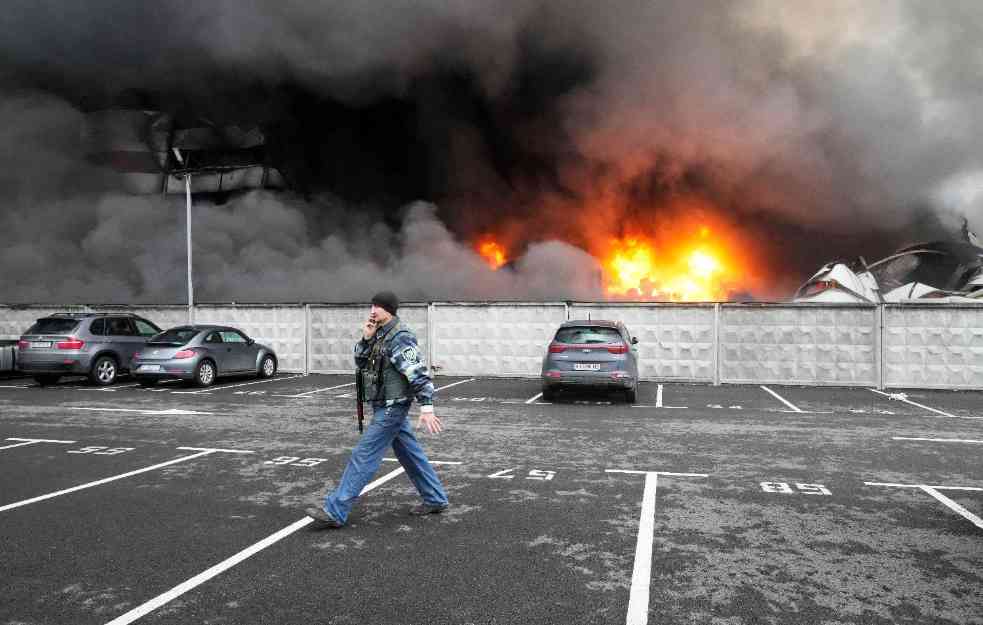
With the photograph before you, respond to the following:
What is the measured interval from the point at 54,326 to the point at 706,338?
54.0 ft

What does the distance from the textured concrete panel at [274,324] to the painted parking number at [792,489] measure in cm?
1607

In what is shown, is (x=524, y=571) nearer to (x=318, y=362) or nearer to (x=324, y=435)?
(x=324, y=435)

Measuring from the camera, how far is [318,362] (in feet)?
65.5

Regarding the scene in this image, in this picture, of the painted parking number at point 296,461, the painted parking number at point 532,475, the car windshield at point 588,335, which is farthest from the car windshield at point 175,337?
the painted parking number at point 532,475

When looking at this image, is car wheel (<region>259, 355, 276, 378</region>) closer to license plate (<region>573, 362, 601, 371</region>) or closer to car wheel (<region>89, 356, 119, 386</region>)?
car wheel (<region>89, 356, 119, 386</region>)

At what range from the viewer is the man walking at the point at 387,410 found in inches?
197

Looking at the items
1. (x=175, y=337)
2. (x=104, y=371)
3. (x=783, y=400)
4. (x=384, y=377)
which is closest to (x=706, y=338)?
(x=783, y=400)

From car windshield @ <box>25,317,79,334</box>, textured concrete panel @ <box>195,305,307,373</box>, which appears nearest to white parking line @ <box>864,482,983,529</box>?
car windshield @ <box>25,317,79,334</box>

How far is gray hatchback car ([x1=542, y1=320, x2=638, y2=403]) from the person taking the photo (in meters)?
12.7

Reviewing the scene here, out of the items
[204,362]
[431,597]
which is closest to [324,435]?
[431,597]

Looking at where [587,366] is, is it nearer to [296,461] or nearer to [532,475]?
[532,475]

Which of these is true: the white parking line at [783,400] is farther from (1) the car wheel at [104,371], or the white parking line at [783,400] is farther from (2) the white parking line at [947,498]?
(1) the car wheel at [104,371]

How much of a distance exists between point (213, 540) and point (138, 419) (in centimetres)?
696

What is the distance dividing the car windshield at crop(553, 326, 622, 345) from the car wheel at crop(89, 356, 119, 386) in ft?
36.2
